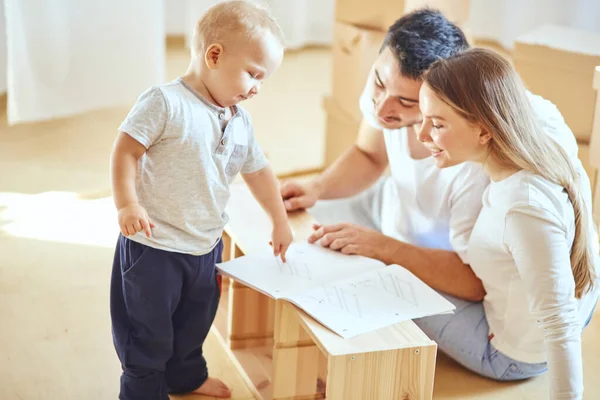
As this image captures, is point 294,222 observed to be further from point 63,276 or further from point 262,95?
point 262,95

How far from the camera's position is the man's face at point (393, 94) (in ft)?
5.00

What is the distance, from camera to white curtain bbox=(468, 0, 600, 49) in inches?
130

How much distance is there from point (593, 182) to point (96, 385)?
1312 millimetres

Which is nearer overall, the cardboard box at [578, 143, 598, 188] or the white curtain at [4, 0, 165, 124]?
the cardboard box at [578, 143, 598, 188]

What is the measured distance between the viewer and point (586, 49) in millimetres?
2232

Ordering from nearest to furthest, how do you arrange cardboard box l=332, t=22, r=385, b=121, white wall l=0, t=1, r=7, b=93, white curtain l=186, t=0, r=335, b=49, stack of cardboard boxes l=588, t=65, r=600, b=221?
stack of cardboard boxes l=588, t=65, r=600, b=221
cardboard box l=332, t=22, r=385, b=121
white wall l=0, t=1, r=7, b=93
white curtain l=186, t=0, r=335, b=49

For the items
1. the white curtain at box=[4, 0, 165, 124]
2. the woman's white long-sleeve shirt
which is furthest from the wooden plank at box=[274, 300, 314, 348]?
the white curtain at box=[4, 0, 165, 124]

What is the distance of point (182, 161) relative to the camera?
4.29 feet

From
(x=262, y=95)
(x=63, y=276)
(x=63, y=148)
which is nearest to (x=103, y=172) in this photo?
(x=63, y=148)

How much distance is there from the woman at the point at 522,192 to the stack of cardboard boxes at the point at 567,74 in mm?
802

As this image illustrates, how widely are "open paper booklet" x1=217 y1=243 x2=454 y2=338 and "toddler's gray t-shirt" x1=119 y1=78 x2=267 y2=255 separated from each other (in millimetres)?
134

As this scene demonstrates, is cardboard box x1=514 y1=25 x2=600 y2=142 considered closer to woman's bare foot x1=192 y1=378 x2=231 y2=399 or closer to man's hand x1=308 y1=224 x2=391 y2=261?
man's hand x1=308 y1=224 x2=391 y2=261

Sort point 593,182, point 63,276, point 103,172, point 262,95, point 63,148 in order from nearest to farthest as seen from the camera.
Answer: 1. point 63,276
2. point 593,182
3. point 103,172
4. point 63,148
5. point 262,95

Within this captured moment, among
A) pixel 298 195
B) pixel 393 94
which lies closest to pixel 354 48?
pixel 298 195
